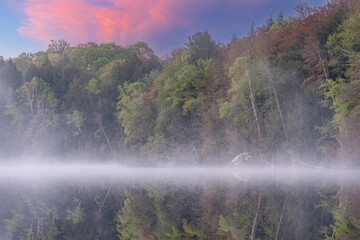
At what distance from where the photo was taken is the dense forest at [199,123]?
9.05 m

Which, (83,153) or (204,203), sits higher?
(83,153)

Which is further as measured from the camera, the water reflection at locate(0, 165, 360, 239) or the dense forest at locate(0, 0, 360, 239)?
the dense forest at locate(0, 0, 360, 239)

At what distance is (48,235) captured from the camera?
317 inches

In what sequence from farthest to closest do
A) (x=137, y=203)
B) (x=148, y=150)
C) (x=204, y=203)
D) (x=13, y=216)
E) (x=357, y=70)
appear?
1. (x=148, y=150)
2. (x=357, y=70)
3. (x=137, y=203)
4. (x=204, y=203)
5. (x=13, y=216)

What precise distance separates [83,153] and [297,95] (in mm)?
34594

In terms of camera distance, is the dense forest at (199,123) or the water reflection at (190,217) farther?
the dense forest at (199,123)

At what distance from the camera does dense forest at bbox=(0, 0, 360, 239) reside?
9.05 m

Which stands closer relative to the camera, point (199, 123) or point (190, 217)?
point (190, 217)

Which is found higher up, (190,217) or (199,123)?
(199,123)

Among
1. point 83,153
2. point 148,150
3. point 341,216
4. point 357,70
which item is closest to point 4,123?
point 83,153

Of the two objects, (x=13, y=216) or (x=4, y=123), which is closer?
(x=13, y=216)

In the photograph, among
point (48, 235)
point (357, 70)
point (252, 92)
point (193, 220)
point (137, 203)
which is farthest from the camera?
point (252, 92)

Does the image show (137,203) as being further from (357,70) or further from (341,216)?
(357,70)

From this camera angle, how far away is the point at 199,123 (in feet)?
139
